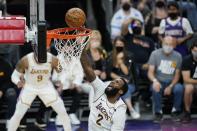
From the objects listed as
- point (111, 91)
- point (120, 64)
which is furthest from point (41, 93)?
point (111, 91)

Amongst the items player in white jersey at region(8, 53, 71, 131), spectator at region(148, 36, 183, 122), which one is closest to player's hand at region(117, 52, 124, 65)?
spectator at region(148, 36, 183, 122)

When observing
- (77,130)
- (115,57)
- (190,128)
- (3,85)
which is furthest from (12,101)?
(190,128)

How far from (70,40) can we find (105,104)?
0.96m

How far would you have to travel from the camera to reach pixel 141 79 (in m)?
12.7

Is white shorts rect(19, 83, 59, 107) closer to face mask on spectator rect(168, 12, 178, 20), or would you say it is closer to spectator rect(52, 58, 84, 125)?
spectator rect(52, 58, 84, 125)

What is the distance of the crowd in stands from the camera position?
11.9 metres

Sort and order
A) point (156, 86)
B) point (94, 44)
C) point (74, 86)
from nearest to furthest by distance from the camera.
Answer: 1. point (74, 86)
2. point (156, 86)
3. point (94, 44)

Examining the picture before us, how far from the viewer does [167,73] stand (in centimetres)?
1219

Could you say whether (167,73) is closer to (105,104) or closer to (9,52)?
(9,52)

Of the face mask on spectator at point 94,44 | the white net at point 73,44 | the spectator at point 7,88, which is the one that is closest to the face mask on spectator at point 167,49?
the face mask on spectator at point 94,44

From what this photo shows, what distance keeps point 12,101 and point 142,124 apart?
7.92ft

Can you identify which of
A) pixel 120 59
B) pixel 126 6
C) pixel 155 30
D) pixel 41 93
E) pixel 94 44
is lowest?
pixel 41 93

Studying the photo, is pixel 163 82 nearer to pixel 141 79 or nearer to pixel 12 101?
pixel 141 79

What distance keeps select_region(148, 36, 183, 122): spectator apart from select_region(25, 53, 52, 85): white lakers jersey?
215cm
